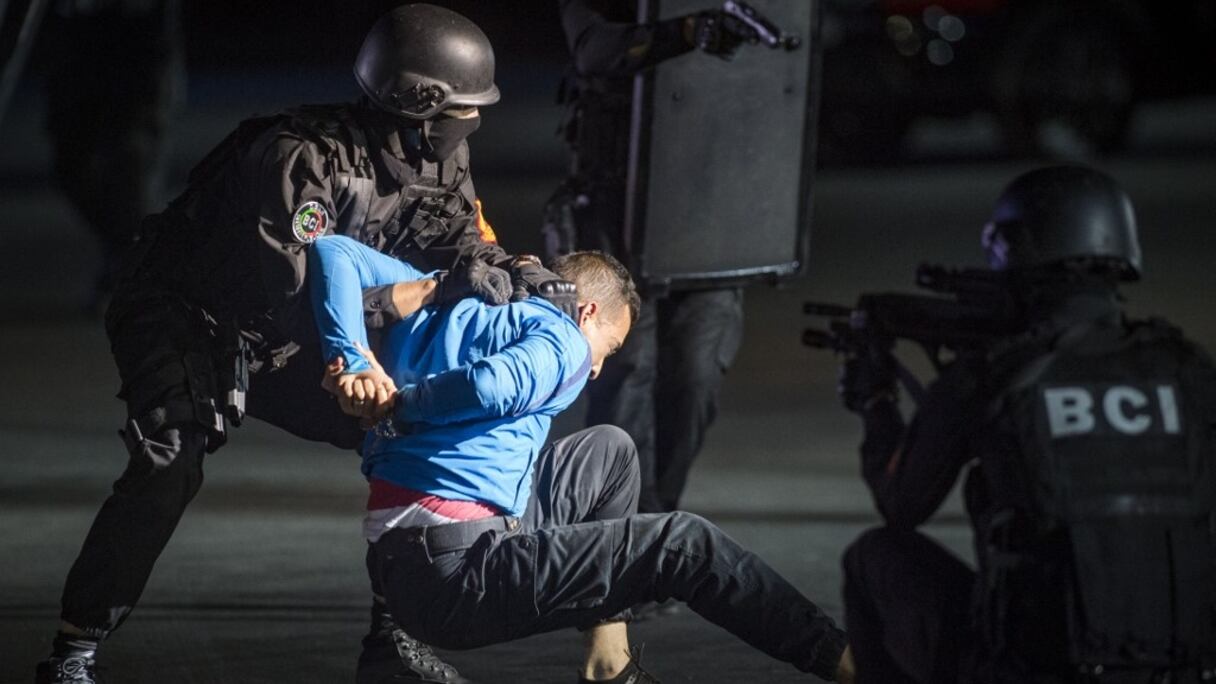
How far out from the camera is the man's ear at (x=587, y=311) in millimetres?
4664

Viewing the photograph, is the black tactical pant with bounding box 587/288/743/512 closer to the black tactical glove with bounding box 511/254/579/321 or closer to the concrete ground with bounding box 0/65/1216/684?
the concrete ground with bounding box 0/65/1216/684

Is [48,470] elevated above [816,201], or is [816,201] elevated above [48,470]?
[816,201]

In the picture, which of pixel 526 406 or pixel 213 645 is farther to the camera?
pixel 213 645

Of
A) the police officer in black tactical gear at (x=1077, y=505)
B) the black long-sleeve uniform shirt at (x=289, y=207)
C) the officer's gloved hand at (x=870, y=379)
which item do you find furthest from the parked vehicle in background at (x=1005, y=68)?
the police officer in black tactical gear at (x=1077, y=505)

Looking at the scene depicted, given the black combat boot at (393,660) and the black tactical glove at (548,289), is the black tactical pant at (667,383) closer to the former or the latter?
the black combat boot at (393,660)

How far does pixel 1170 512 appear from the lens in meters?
4.01

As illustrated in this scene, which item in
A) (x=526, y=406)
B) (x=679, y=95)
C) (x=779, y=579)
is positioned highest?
(x=679, y=95)

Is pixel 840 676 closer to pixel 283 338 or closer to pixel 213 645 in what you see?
pixel 283 338

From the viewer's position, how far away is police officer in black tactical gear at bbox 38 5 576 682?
4797mm

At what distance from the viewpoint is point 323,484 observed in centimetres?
752

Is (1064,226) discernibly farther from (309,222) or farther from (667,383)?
(667,383)

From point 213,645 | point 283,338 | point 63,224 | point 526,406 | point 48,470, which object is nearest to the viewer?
point 526,406

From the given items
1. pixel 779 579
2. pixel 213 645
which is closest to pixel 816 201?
pixel 213 645

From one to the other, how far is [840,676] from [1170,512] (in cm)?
78
